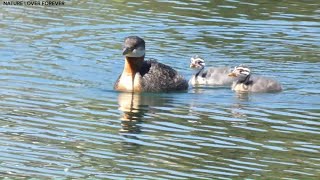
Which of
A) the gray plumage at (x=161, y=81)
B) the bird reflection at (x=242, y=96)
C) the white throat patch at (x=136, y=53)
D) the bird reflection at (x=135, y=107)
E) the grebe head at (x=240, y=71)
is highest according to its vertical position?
the white throat patch at (x=136, y=53)

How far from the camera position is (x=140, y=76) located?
16.9 metres

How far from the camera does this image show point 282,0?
24281 millimetres

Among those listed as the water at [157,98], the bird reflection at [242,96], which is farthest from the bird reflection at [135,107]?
the bird reflection at [242,96]

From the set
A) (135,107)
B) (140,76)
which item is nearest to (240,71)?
(140,76)

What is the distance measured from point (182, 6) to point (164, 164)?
11688 mm

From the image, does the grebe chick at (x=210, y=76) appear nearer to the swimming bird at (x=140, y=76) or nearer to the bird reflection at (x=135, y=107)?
the swimming bird at (x=140, y=76)

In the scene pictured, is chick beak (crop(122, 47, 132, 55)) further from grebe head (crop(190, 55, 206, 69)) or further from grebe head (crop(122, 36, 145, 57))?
grebe head (crop(190, 55, 206, 69))

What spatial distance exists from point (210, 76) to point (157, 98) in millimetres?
1413

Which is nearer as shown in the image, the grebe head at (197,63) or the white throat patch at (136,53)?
the white throat patch at (136,53)

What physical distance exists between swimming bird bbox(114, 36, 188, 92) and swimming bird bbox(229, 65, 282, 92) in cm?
76

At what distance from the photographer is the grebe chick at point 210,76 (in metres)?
17.4

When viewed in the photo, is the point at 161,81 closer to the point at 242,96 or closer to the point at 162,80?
the point at 162,80

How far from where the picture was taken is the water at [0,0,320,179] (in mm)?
11820

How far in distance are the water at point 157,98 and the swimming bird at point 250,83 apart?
177 millimetres
